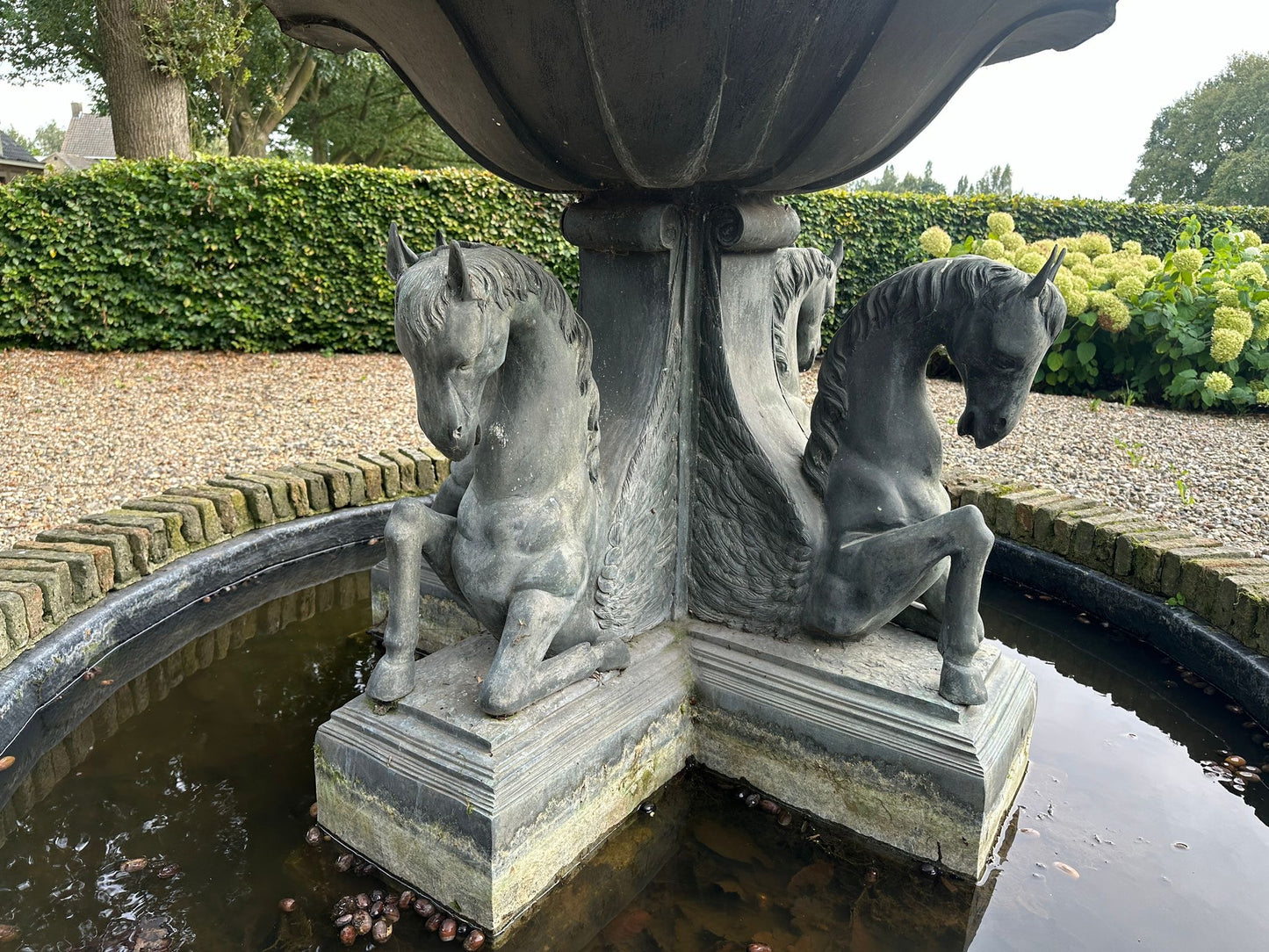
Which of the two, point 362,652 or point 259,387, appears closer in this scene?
point 362,652

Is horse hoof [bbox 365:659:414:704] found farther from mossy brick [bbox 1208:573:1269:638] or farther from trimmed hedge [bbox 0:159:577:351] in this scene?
trimmed hedge [bbox 0:159:577:351]

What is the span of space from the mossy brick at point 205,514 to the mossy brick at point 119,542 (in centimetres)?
27

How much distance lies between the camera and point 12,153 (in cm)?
2720

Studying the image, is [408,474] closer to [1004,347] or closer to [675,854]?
[675,854]

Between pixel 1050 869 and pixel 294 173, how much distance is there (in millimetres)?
8443

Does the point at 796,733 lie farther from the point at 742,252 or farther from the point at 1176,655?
the point at 1176,655

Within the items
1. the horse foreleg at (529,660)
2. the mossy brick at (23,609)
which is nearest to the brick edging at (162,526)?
the mossy brick at (23,609)

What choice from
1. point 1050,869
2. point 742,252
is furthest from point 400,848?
point 742,252

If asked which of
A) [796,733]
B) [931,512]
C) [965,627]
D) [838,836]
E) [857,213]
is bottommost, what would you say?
[838,836]

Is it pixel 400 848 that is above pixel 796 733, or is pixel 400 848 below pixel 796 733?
below

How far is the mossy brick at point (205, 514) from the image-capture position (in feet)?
11.8

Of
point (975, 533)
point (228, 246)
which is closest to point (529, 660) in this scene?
point (975, 533)

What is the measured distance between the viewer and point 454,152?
24094mm

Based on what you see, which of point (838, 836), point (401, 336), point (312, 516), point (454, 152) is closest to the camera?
point (401, 336)
